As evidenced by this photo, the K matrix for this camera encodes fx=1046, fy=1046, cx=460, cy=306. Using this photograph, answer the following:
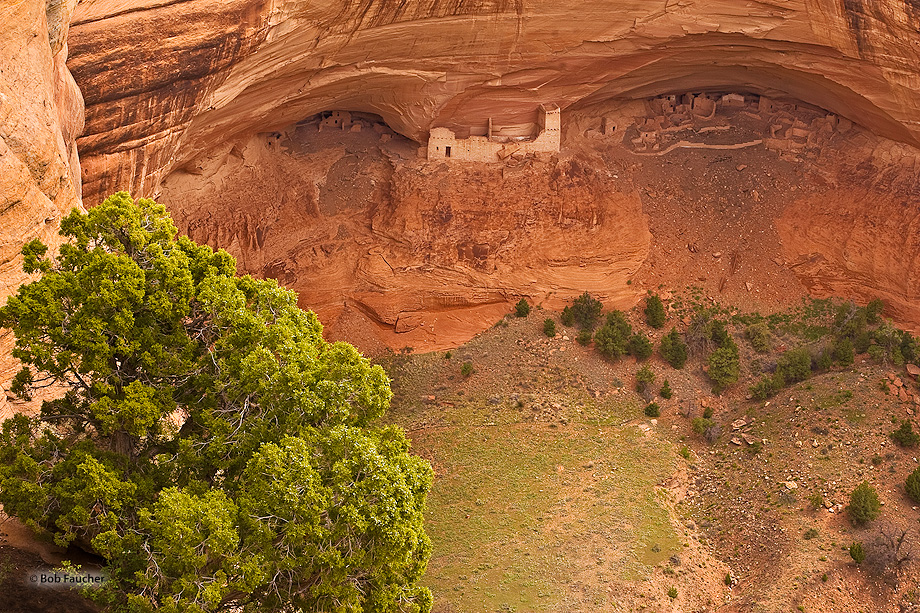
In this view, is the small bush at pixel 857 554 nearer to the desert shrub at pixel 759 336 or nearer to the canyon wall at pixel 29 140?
the desert shrub at pixel 759 336

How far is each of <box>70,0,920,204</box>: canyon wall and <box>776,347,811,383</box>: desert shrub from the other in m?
10.1

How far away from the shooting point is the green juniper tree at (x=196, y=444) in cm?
2044

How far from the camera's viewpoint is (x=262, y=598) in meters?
22.1

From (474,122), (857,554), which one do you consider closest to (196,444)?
(857,554)

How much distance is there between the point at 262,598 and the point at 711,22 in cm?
2726

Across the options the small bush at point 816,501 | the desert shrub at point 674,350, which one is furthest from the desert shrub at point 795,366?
the small bush at point 816,501

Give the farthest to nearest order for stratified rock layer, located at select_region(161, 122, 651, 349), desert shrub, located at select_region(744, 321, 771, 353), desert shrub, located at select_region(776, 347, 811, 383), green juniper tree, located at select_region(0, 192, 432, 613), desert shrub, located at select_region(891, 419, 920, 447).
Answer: stratified rock layer, located at select_region(161, 122, 651, 349) → desert shrub, located at select_region(744, 321, 771, 353) → desert shrub, located at select_region(776, 347, 811, 383) → desert shrub, located at select_region(891, 419, 920, 447) → green juniper tree, located at select_region(0, 192, 432, 613)

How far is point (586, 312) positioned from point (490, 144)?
835 cm

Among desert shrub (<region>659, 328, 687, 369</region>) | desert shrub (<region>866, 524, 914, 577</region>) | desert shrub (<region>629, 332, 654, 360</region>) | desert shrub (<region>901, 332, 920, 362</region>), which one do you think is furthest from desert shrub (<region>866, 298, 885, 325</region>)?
desert shrub (<region>866, 524, 914, 577</region>)

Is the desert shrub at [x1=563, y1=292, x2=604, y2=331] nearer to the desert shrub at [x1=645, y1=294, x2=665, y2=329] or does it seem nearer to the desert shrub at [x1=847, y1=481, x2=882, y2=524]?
the desert shrub at [x1=645, y1=294, x2=665, y2=329]

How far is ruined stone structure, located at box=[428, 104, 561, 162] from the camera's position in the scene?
44688mm

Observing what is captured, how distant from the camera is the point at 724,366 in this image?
41.3 m

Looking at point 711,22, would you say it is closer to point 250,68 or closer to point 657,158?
point 657,158

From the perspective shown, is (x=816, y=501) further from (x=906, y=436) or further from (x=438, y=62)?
(x=438, y=62)
